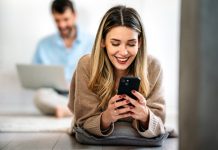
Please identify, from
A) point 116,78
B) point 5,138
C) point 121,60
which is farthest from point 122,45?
point 5,138

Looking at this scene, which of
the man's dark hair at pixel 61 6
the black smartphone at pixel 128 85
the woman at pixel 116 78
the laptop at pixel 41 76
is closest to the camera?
the black smartphone at pixel 128 85

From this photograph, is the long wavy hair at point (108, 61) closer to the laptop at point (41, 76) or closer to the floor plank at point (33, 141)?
the floor plank at point (33, 141)

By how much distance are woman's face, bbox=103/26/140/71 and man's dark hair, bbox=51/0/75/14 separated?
155 centimetres

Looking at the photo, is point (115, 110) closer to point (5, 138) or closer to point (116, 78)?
point (116, 78)

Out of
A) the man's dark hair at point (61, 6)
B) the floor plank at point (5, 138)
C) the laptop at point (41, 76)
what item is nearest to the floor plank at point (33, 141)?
the floor plank at point (5, 138)

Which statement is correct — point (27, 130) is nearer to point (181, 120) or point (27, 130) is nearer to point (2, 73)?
point (181, 120)

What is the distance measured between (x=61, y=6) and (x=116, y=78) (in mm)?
1559

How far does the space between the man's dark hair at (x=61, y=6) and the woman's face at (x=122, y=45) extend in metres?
1.55

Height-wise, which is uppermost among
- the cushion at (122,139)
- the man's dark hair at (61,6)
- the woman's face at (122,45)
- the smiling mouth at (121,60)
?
the man's dark hair at (61,6)

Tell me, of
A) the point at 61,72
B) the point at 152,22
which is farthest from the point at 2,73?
the point at 152,22

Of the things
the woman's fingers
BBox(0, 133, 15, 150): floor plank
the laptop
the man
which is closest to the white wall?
the man

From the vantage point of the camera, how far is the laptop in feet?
9.39

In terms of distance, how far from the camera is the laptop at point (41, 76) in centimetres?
286

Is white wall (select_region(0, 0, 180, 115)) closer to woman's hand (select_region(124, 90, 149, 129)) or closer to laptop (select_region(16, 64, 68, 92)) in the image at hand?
laptop (select_region(16, 64, 68, 92))
